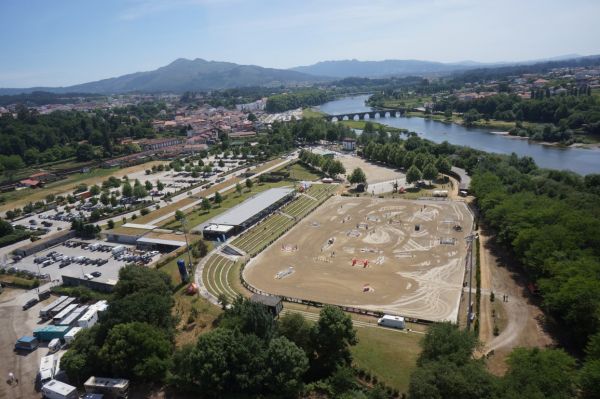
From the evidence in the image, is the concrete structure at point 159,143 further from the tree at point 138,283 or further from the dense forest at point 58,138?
the tree at point 138,283

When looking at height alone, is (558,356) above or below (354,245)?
above

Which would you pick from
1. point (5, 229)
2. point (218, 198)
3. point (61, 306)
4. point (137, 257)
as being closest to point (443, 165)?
point (218, 198)

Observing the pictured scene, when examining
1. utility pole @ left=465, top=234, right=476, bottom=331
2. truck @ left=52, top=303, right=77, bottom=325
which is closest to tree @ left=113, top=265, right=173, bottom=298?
truck @ left=52, top=303, right=77, bottom=325

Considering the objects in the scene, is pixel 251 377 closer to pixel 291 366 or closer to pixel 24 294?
pixel 291 366

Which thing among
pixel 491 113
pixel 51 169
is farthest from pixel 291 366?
pixel 491 113

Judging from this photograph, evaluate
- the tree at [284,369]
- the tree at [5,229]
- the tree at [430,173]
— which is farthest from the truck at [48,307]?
the tree at [430,173]

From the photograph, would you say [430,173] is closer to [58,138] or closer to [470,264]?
[470,264]
